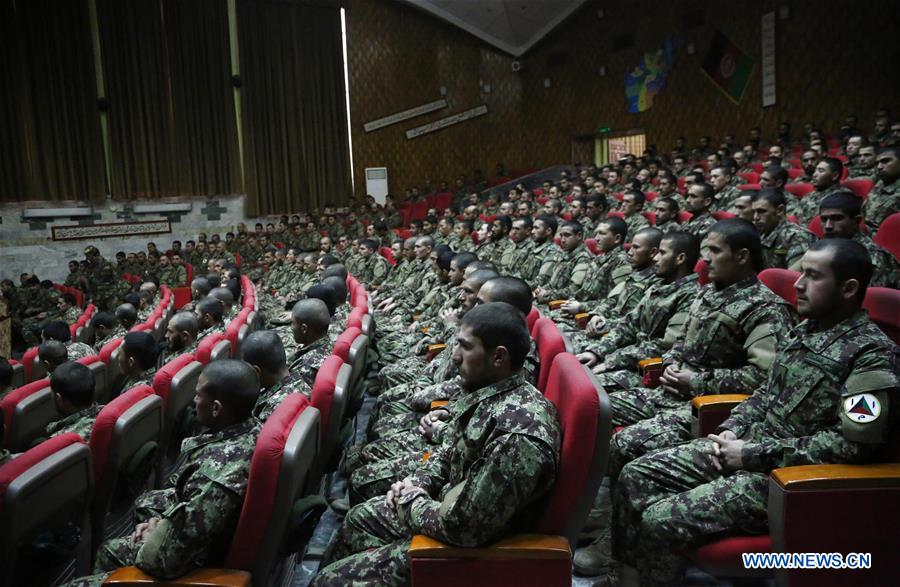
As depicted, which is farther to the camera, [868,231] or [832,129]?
[832,129]

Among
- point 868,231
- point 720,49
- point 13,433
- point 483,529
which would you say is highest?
point 720,49

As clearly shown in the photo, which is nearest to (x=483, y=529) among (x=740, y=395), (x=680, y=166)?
(x=740, y=395)

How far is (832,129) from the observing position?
8.51 meters

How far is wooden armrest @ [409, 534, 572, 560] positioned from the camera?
123 cm

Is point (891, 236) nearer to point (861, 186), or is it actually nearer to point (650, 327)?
point (650, 327)

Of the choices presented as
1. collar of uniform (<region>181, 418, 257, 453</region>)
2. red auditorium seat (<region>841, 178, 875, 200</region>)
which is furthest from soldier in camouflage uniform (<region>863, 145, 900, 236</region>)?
collar of uniform (<region>181, 418, 257, 453</region>)

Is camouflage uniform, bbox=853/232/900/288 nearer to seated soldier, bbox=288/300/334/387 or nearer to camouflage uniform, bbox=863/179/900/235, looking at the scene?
camouflage uniform, bbox=863/179/900/235

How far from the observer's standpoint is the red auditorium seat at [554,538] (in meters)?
1.24

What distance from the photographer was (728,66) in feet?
31.4

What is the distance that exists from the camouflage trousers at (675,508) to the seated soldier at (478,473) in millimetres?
373

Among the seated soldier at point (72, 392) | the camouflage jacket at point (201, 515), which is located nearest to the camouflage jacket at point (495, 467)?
the camouflage jacket at point (201, 515)

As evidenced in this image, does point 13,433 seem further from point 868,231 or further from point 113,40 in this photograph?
point 113,40

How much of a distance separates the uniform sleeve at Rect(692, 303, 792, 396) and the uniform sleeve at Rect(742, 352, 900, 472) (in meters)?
0.47

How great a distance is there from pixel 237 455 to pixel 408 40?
41.0 ft
